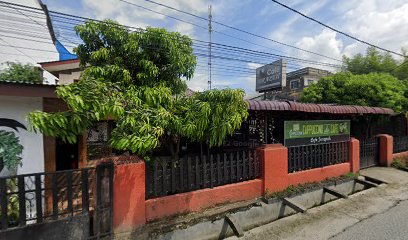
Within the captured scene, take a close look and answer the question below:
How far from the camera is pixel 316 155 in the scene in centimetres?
760

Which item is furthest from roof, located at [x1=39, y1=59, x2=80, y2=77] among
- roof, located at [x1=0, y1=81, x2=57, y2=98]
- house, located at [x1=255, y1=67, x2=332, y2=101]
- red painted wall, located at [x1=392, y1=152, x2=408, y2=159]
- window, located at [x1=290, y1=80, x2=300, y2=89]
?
window, located at [x1=290, y1=80, x2=300, y2=89]

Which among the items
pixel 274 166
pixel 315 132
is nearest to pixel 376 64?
pixel 315 132

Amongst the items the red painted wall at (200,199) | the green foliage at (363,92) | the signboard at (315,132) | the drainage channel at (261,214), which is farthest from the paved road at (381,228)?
the green foliage at (363,92)

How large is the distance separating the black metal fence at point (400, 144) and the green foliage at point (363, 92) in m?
1.31

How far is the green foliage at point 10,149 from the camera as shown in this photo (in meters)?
4.37

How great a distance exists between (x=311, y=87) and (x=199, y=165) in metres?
11.2

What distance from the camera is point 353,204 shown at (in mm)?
6148

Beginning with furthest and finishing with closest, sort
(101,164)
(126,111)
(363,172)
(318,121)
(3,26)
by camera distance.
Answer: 1. (3,26)
2. (363,172)
3. (318,121)
4. (101,164)
5. (126,111)

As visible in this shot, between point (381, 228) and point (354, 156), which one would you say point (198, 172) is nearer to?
point (381, 228)

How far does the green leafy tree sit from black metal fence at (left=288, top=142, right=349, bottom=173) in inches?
124

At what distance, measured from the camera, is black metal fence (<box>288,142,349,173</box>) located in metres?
7.09

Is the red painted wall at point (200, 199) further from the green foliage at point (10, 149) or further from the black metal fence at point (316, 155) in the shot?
the green foliage at point (10, 149)

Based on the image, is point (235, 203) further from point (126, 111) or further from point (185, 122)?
point (126, 111)

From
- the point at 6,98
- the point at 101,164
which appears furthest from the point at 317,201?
the point at 6,98
